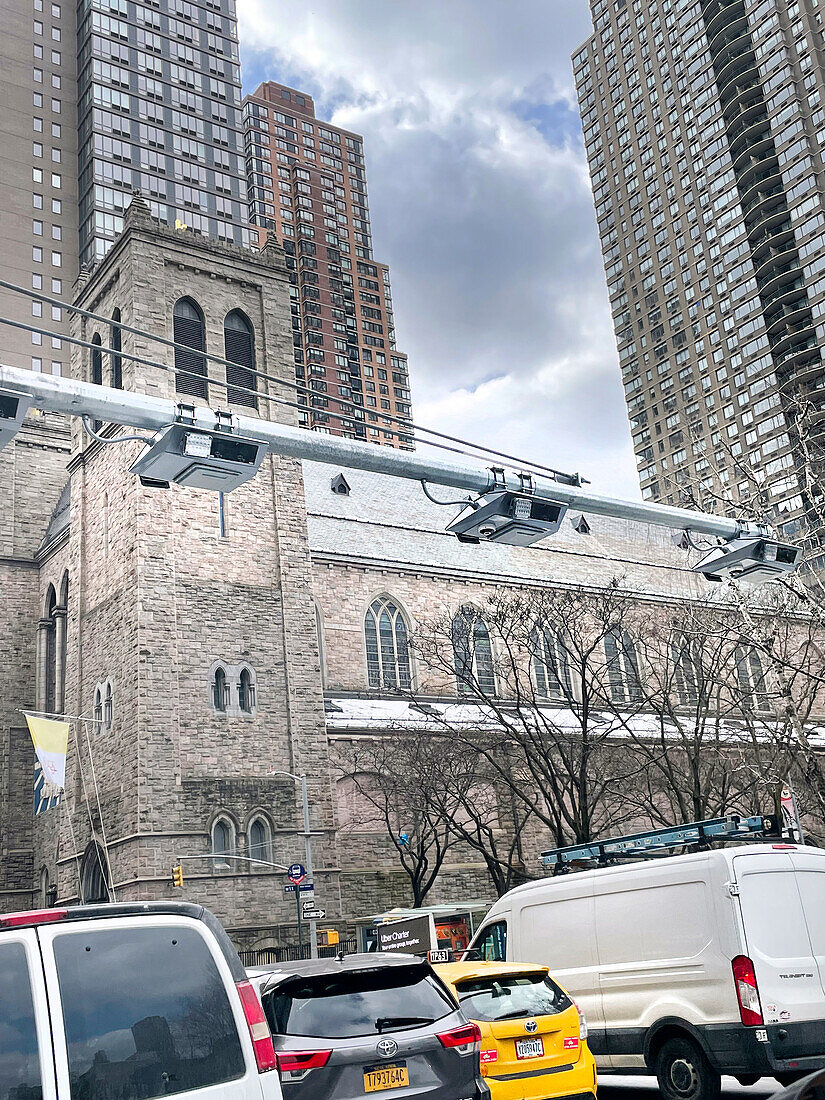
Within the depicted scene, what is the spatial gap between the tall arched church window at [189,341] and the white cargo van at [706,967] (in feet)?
96.7

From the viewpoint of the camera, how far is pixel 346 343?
12469 centimetres

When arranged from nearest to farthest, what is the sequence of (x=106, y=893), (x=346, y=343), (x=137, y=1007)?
(x=137, y=1007) < (x=106, y=893) < (x=346, y=343)

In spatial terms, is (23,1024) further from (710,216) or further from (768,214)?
(710,216)

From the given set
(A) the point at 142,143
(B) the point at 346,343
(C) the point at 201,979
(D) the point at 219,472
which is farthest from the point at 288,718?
(B) the point at 346,343

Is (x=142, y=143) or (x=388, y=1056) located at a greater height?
(x=142, y=143)

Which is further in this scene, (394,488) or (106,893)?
(394,488)

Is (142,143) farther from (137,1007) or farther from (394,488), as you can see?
(137,1007)

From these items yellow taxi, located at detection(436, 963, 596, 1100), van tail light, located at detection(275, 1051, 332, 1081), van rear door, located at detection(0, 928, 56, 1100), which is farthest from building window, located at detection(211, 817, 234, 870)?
van rear door, located at detection(0, 928, 56, 1100)

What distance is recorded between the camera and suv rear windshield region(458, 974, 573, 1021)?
9211mm

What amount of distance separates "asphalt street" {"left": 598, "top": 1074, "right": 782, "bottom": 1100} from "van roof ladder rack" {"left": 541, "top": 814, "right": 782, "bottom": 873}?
2.48 m

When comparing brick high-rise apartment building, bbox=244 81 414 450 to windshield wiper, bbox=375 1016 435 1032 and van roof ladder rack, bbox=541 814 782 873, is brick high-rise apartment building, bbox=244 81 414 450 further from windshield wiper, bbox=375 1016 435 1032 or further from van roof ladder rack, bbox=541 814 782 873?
windshield wiper, bbox=375 1016 435 1032

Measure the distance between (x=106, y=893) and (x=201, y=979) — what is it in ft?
100

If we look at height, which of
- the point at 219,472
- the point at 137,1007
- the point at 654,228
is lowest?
the point at 137,1007

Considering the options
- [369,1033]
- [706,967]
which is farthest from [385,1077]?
[706,967]
